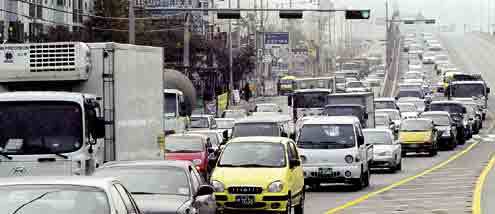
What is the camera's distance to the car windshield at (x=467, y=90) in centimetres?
8469

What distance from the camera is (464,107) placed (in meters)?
68.6

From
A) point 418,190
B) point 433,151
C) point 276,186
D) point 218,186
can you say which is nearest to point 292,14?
point 433,151

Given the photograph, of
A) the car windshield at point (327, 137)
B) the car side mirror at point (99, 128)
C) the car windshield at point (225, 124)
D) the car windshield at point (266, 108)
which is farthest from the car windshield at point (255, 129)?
the car windshield at point (266, 108)

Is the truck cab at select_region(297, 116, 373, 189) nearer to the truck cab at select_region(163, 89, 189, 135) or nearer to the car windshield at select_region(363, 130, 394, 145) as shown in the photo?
the car windshield at select_region(363, 130, 394, 145)

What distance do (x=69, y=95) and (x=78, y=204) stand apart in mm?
9972

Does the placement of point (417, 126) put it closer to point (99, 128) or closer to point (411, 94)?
point (99, 128)

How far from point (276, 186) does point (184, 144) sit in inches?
515

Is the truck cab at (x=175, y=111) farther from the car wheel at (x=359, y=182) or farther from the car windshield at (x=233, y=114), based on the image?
the car windshield at (x=233, y=114)

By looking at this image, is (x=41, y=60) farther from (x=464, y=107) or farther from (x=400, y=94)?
(x=400, y=94)

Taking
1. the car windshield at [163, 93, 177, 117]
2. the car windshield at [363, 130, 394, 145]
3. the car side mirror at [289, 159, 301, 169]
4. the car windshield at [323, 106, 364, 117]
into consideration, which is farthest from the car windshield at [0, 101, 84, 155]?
the car windshield at [323, 106, 364, 117]

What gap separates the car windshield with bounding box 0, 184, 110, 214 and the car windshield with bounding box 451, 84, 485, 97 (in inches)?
2947

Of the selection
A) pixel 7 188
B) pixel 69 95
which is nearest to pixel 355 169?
pixel 69 95

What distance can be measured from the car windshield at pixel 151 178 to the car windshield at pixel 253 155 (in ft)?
19.9

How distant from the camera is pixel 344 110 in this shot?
174ft
